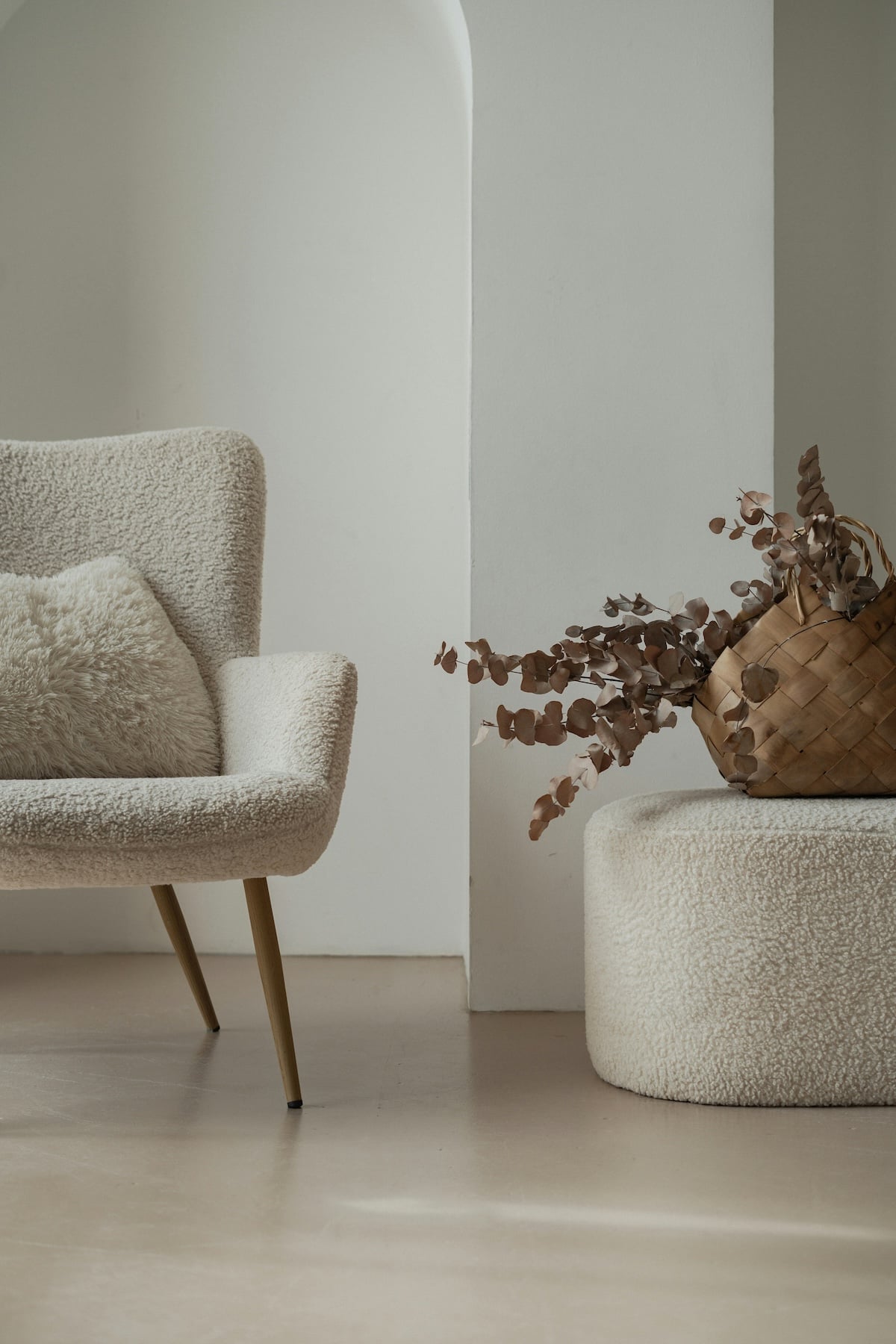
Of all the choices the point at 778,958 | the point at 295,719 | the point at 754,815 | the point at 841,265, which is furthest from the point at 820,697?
the point at 841,265

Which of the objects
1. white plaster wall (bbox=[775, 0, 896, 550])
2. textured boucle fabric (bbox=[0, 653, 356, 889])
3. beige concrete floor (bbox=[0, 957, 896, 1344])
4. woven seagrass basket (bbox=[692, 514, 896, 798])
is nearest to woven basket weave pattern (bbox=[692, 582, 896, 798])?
woven seagrass basket (bbox=[692, 514, 896, 798])

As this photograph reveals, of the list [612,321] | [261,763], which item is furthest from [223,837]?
[612,321]

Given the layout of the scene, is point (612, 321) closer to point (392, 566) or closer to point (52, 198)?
point (392, 566)

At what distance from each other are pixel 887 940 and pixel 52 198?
1.92 m

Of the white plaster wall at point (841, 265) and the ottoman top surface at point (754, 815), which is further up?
the white plaster wall at point (841, 265)

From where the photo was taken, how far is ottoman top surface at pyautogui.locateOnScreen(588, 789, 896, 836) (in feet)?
3.97

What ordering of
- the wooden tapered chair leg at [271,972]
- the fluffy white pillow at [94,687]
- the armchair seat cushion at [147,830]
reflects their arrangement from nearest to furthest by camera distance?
the armchair seat cushion at [147,830], the wooden tapered chair leg at [271,972], the fluffy white pillow at [94,687]

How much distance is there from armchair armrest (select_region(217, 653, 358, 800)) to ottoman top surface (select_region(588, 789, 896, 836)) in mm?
345

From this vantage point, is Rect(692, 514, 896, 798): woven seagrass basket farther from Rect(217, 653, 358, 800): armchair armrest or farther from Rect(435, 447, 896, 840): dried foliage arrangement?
Rect(217, 653, 358, 800): armchair armrest

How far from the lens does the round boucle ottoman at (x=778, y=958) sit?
1.20 metres

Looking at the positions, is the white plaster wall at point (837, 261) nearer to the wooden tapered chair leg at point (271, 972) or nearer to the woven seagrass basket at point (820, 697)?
the woven seagrass basket at point (820, 697)

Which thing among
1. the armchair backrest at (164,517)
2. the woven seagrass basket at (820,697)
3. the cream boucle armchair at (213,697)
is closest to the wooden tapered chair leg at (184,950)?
the cream boucle armchair at (213,697)

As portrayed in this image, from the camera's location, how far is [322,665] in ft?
4.16

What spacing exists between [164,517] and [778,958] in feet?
3.25
